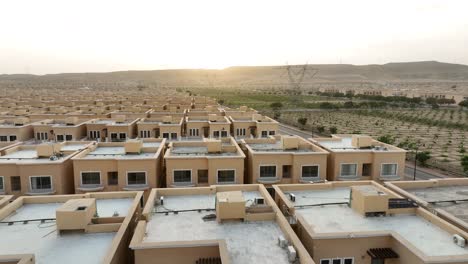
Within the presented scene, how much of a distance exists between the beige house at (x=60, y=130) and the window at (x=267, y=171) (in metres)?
25.2

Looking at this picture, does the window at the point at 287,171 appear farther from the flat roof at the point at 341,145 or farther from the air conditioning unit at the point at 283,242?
the air conditioning unit at the point at 283,242

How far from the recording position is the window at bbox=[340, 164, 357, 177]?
102 feet

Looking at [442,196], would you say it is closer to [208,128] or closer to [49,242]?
[49,242]

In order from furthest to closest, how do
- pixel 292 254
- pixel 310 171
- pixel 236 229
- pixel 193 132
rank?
pixel 193 132 → pixel 310 171 → pixel 236 229 → pixel 292 254

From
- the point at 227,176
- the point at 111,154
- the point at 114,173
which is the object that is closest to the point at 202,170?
the point at 227,176

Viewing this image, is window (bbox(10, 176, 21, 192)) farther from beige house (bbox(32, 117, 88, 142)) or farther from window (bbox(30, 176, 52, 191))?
beige house (bbox(32, 117, 88, 142))

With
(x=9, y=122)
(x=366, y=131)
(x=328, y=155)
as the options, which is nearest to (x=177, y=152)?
(x=328, y=155)

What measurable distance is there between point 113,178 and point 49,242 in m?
12.1

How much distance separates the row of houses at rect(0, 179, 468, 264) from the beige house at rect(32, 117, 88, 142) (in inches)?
885

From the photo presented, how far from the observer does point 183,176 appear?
2859cm

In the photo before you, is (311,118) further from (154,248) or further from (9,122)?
(154,248)

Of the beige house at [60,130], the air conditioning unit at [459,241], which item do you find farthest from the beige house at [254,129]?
the air conditioning unit at [459,241]

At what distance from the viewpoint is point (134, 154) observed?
31.1m

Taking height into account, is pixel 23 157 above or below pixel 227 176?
above
